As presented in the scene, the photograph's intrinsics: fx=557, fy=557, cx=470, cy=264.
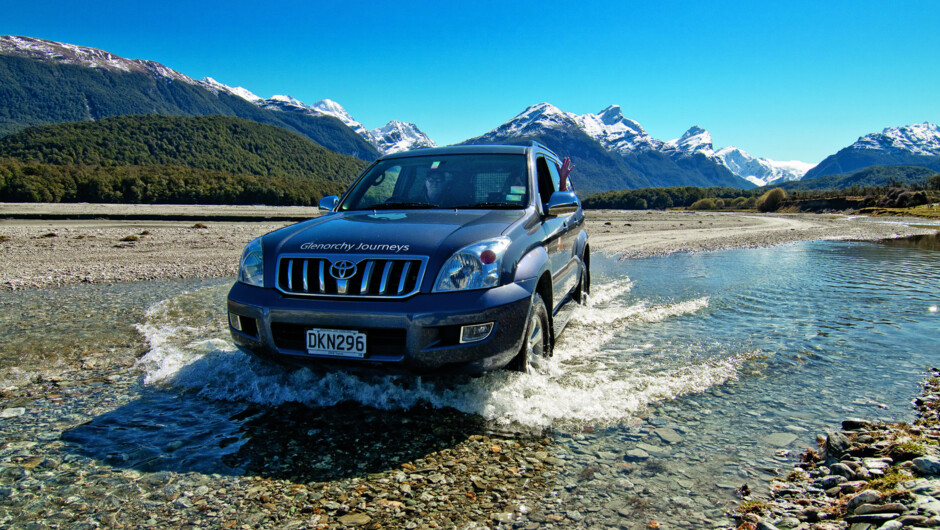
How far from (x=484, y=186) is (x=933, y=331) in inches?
228

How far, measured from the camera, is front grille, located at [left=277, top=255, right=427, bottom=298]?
359 cm

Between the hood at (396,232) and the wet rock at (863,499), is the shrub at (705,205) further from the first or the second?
the wet rock at (863,499)

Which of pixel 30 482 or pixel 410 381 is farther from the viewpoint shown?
pixel 410 381

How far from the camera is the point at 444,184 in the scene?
17.0ft

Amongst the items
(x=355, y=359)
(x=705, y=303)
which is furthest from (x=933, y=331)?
(x=355, y=359)

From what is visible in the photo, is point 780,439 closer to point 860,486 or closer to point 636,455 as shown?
point 860,486

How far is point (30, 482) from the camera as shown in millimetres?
2938

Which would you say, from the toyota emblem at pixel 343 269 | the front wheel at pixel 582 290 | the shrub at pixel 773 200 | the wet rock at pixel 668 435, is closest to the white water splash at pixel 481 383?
the wet rock at pixel 668 435

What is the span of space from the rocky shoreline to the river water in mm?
154

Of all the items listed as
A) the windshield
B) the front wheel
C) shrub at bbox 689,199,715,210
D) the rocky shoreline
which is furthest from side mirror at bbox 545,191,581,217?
shrub at bbox 689,199,715,210

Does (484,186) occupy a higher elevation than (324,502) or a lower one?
higher

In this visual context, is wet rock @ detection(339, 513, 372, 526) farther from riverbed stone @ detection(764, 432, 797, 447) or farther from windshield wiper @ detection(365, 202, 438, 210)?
windshield wiper @ detection(365, 202, 438, 210)

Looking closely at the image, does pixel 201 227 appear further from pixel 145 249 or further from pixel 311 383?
pixel 311 383

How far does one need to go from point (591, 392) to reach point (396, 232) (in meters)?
2.01
